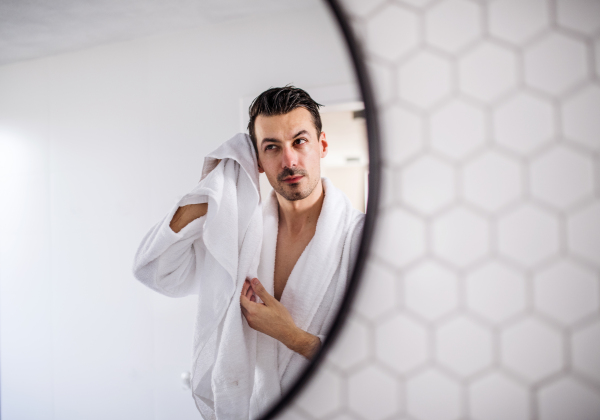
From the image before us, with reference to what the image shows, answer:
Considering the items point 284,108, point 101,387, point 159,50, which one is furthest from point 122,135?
point 101,387

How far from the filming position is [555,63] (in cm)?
36

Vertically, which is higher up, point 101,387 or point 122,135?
point 122,135

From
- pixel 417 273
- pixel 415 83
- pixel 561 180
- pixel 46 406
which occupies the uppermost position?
pixel 415 83

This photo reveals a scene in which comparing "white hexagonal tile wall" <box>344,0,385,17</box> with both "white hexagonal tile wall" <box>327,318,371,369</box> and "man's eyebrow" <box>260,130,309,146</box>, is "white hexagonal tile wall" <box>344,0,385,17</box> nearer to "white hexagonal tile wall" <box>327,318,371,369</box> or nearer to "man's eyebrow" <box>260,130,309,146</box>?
"man's eyebrow" <box>260,130,309,146</box>

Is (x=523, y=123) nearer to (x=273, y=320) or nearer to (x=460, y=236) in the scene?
(x=460, y=236)

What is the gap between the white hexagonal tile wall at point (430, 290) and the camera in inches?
14.9

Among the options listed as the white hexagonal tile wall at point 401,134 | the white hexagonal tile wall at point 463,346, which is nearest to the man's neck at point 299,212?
the white hexagonal tile wall at point 401,134

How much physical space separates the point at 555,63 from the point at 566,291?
0.27 meters

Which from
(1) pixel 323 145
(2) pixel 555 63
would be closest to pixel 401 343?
(1) pixel 323 145

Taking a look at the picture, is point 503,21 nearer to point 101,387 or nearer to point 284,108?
point 284,108

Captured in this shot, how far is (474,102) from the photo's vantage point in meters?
0.37

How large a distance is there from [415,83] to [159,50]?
34 centimetres

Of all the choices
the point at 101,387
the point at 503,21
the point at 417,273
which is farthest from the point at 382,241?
the point at 101,387

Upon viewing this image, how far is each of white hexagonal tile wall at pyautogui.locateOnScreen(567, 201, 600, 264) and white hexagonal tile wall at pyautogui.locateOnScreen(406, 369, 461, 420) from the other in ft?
0.71
